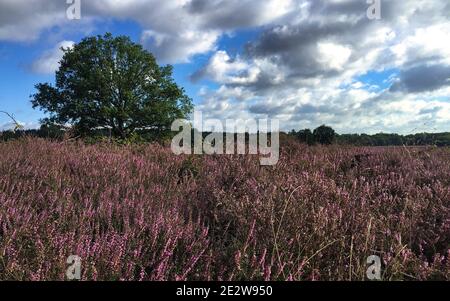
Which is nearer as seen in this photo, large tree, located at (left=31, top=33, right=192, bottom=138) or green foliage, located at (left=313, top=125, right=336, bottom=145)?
green foliage, located at (left=313, top=125, right=336, bottom=145)

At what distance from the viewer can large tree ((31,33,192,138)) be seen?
31.8m

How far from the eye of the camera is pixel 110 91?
32.8 metres

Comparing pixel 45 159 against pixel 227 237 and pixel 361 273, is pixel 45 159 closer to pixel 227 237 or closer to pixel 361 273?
pixel 227 237

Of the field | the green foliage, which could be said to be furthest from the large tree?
the field

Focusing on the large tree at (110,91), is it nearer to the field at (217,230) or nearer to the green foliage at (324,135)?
the green foliage at (324,135)

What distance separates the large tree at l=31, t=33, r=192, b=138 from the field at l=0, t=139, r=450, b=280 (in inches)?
1063

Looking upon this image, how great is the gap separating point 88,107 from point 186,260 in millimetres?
30363

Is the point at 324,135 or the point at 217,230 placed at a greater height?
the point at 324,135

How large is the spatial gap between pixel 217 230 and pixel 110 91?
30.6m

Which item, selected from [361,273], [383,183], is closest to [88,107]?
[383,183]

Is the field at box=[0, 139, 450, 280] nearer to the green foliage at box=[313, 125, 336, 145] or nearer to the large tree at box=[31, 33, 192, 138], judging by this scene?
the green foliage at box=[313, 125, 336, 145]

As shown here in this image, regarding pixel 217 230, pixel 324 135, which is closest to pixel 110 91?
pixel 324 135

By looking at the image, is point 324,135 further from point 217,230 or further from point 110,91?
point 110,91
